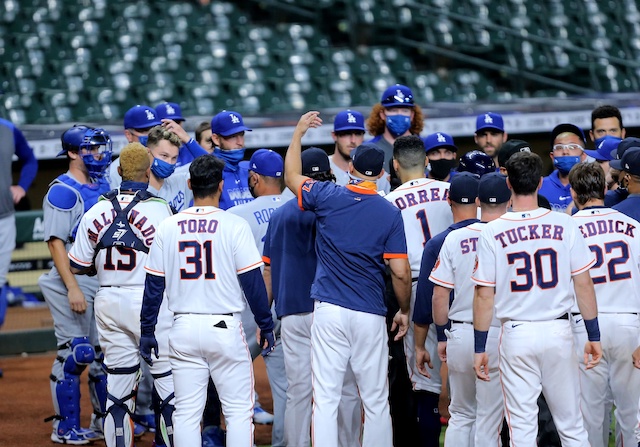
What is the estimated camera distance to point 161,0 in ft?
46.8

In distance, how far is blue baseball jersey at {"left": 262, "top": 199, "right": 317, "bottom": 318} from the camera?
545 centimetres

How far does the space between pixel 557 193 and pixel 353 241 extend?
7.16 ft

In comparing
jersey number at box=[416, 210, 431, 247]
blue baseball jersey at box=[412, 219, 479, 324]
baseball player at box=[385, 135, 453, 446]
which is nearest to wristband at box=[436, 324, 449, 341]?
blue baseball jersey at box=[412, 219, 479, 324]

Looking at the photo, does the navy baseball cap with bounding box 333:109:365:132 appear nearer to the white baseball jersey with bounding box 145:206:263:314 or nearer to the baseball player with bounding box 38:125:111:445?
the baseball player with bounding box 38:125:111:445

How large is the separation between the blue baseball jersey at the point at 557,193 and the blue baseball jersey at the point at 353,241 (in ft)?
6.29

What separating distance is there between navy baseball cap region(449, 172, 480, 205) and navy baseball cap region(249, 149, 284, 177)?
→ 1146 millimetres

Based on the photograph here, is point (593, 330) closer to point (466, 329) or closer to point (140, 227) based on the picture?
point (466, 329)

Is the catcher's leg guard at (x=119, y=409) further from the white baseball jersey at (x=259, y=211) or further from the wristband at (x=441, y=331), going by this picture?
the wristband at (x=441, y=331)

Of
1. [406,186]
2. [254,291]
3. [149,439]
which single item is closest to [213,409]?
[149,439]

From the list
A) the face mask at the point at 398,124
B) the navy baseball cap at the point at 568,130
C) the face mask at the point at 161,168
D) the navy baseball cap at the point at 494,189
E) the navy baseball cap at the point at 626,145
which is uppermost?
the face mask at the point at 398,124

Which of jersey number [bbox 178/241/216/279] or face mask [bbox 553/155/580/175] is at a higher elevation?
face mask [bbox 553/155/580/175]

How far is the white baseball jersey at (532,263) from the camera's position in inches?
179

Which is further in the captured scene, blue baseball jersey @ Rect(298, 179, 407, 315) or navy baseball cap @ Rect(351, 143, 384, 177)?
navy baseball cap @ Rect(351, 143, 384, 177)

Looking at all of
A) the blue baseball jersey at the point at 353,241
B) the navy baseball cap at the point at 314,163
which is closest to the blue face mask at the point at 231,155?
the navy baseball cap at the point at 314,163
